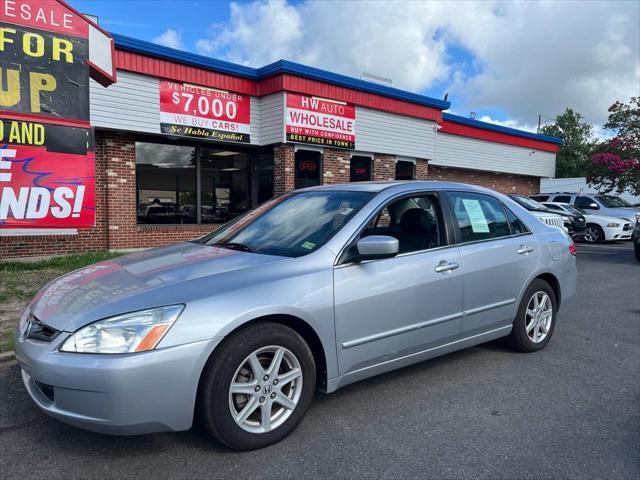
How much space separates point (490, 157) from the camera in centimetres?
2023

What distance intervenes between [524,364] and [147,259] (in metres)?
3.32

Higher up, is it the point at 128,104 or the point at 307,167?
the point at 128,104

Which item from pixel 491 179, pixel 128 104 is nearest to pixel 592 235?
pixel 491 179

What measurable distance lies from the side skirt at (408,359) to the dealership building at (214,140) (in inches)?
281

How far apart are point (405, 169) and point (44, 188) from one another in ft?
35.5

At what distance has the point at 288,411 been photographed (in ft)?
9.91

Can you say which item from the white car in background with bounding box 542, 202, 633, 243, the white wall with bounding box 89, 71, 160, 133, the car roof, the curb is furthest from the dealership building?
the car roof

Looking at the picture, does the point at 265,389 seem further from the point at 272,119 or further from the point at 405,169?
the point at 405,169

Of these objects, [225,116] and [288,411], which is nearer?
[288,411]

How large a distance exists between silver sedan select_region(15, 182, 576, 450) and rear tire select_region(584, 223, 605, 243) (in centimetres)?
1371

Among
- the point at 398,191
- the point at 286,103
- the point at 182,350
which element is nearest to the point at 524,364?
the point at 398,191

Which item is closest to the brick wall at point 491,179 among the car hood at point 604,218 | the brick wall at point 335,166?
the car hood at point 604,218

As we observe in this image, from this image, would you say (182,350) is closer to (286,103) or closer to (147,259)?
(147,259)

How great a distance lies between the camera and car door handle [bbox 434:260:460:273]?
3.76m
